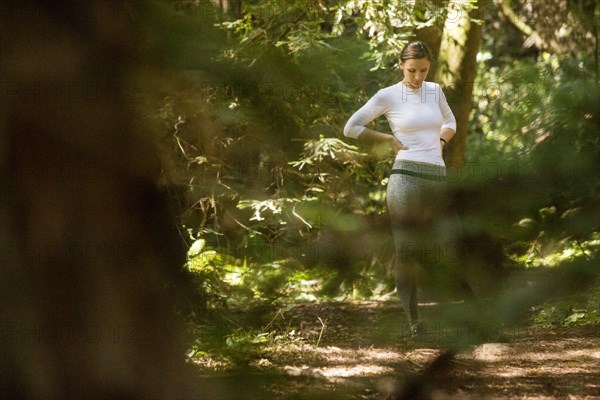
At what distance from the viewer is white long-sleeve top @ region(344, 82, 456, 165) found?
518 cm

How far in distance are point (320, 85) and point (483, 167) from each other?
0.43 meters

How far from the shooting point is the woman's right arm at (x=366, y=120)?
5199 mm

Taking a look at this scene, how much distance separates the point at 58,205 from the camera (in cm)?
186

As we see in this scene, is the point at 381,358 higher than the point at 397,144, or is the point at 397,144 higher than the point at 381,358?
the point at 397,144

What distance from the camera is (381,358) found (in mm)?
3996

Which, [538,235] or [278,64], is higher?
[278,64]

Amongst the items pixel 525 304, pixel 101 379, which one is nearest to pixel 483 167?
pixel 525 304

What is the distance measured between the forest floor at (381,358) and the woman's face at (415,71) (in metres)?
1.63

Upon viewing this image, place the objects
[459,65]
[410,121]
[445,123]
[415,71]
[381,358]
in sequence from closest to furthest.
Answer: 1. [381,358]
2. [410,121]
3. [415,71]
4. [445,123]
5. [459,65]

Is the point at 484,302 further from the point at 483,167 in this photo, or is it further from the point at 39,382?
the point at 39,382

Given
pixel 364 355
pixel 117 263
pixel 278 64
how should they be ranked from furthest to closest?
pixel 364 355 → pixel 117 263 → pixel 278 64

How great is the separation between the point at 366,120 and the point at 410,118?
11.8 inches

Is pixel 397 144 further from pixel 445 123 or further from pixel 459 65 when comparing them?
pixel 459 65

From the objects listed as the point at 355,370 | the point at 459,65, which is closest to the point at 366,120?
the point at 355,370
